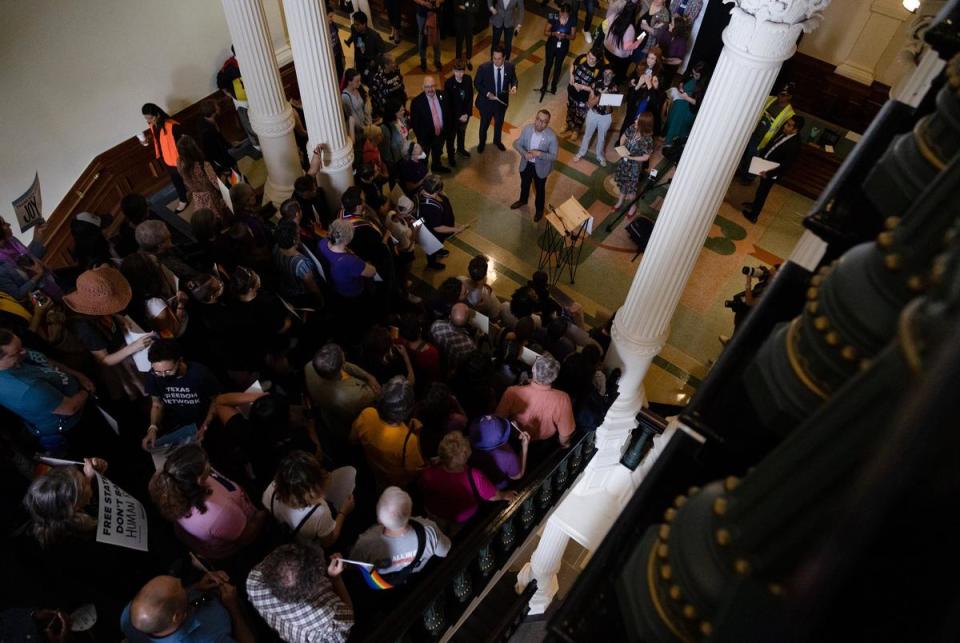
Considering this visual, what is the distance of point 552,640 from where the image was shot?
3.71ft

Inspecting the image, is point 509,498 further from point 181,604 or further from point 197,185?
point 197,185

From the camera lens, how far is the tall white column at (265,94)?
212 inches

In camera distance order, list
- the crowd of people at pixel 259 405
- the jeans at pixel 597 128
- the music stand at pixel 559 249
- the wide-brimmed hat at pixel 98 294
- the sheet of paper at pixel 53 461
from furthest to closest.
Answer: the jeans at pixel 597 128
the music stand at pixel 559 249
the wide-brimmed hat at pixel 98 294
the sheet of paper at pixel 53 461
the crowd of people at pixel 259 405

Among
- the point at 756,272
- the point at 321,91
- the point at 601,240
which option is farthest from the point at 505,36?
the point at 756,272

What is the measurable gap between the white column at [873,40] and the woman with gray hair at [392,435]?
8.67 metres

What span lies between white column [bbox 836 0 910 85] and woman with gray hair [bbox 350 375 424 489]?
28.4 feet

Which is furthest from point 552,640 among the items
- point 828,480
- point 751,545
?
point 828,480

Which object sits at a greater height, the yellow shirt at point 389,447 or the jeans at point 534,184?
the yellow shirt at point 389,447

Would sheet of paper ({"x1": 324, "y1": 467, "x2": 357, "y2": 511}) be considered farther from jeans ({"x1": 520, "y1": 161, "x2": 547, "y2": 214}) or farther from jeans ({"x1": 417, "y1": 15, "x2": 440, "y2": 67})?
jeans ({"x1": 417, "y1": 15, "x2": 440, "y2": 67})

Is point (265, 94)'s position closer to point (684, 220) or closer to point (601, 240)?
point (601, 240)

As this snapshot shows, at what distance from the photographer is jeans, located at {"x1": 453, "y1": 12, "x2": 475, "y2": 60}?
9469 millimetres

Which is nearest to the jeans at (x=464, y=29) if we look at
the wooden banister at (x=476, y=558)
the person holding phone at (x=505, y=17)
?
the person holding phone at (x=505, y=17)

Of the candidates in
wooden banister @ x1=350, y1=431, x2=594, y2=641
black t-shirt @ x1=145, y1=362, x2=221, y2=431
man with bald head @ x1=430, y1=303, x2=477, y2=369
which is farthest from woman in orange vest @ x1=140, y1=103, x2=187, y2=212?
wooden banister @ x1=350, y1=431, x2=594, y2=641

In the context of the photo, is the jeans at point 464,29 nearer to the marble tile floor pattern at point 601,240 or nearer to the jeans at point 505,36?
the jeans at point 505,36
